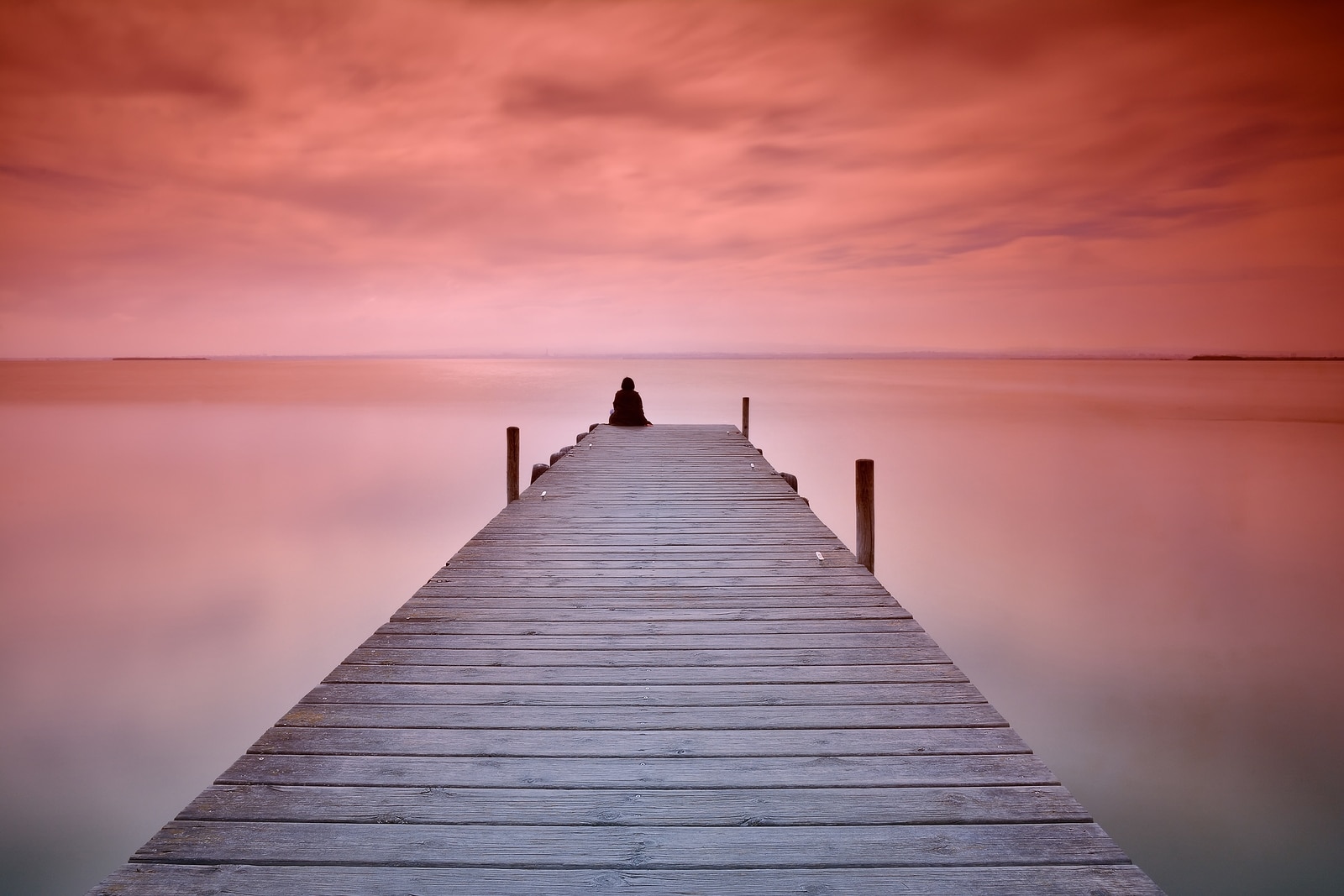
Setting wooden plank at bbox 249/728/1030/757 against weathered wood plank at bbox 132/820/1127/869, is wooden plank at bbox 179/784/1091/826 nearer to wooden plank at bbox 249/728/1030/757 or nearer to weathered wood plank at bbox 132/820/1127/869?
weathered wood plank at bbox 132/820/1127/869

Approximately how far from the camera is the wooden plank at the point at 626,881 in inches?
78.8

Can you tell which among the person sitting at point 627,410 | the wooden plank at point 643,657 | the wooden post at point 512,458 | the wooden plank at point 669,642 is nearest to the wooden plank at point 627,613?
the wooden plank at point 669,642

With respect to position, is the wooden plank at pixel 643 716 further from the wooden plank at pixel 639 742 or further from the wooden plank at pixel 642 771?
the wooden plank at pixel 642 771

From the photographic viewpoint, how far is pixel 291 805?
2.35 metres

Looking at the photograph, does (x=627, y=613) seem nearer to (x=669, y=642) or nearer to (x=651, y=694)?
(x=669, y=642)

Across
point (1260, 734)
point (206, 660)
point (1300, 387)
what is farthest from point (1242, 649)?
point (1300, 387)

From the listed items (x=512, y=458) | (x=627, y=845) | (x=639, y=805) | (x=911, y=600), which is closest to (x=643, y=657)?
(x=639, y=805)

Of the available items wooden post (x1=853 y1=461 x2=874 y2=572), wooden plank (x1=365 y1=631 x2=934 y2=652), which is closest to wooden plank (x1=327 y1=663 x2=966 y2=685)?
wooden plank (x1=365 y1=631 x2=934 y2=652)

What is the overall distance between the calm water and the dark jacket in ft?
12.3

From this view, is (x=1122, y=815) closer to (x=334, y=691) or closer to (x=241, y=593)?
(x=334, y=691)

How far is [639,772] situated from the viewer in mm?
2572

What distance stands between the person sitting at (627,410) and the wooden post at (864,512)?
344 inches

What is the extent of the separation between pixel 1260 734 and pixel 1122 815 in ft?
6.88

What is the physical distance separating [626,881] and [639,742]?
2.42 ft
